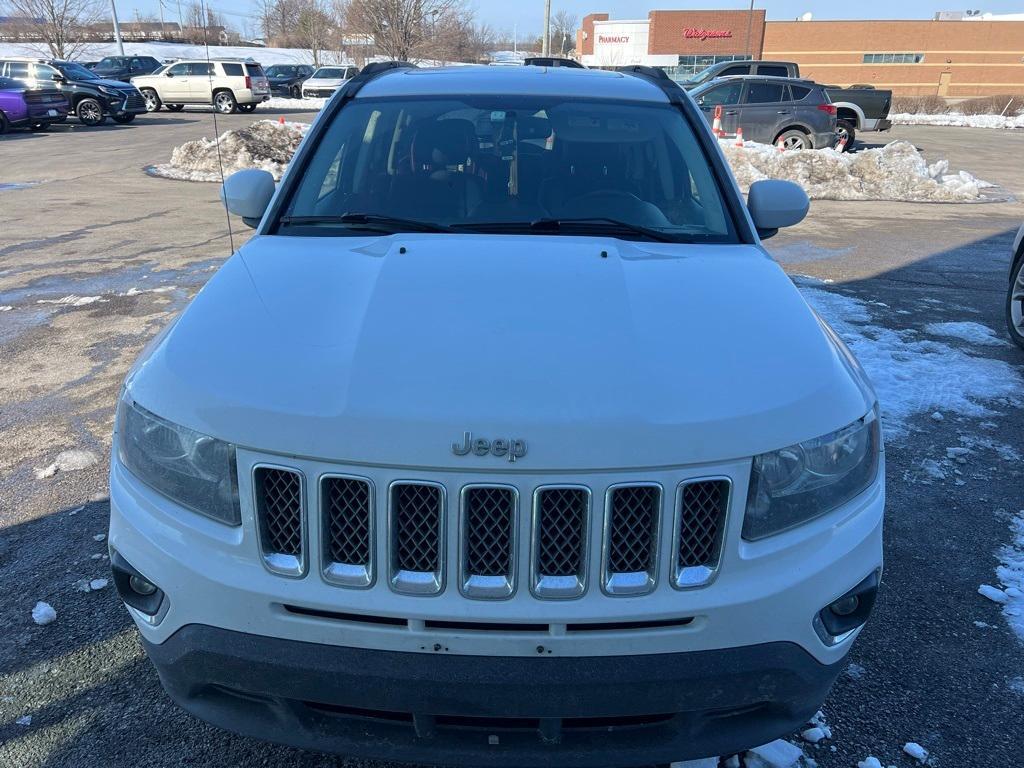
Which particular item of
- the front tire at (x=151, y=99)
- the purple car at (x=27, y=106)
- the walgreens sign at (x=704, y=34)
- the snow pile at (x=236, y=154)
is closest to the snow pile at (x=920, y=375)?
the snow pile at (x=236, y=154)

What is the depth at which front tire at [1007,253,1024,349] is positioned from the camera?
5824mm

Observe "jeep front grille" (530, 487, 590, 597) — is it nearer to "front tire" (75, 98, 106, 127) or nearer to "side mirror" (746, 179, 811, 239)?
"side mirror" (746, 179, 811, 239)

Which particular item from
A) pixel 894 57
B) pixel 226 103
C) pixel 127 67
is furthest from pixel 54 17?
pixel 894 57

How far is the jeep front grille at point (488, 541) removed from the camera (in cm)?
172

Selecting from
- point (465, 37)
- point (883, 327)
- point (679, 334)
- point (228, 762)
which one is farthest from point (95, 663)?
point (465, 37)

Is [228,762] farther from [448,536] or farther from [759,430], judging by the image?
[759,430]

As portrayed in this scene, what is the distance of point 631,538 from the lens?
1751 millimetres

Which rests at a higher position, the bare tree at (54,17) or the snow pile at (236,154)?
the bare tree at (54,17)

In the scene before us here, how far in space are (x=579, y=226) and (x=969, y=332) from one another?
4764 mm

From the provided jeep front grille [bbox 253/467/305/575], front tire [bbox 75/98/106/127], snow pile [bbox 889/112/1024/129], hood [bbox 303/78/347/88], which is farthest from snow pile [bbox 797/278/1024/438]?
snow pile [bbox 889/112/1024/129]

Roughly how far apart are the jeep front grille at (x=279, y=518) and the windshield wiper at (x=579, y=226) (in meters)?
1.42

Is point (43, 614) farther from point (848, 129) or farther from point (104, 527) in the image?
point (848, 129)

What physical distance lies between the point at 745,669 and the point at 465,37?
139ft

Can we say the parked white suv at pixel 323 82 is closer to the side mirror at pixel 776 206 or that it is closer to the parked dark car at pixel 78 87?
the parked dark car at pixel 78 87
